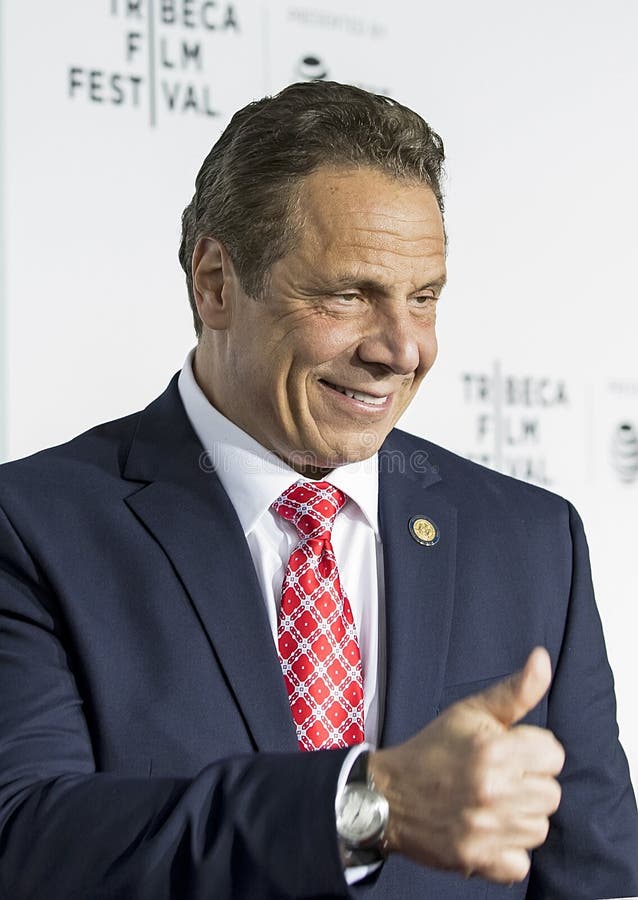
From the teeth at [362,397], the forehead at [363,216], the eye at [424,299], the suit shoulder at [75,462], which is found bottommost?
the suit shoulder at [75,462]

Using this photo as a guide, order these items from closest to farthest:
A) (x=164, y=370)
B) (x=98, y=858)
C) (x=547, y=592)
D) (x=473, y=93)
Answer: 1. (x=98, y=858)
2. (x=547, y=592)
3. (x=164, y=370)
4. (x=473, y=93)

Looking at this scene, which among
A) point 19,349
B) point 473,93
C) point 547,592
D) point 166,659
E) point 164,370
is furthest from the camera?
point 473,93

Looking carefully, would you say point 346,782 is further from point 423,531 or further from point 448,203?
point 448,203

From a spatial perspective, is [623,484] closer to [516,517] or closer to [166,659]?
[516,517]

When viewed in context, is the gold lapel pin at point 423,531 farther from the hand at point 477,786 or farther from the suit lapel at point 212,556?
the hand at point 477,786

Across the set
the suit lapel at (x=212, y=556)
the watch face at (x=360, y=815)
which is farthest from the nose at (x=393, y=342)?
the watch face at (x=360, y=815)

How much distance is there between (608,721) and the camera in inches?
84.7

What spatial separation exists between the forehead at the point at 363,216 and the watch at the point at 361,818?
83cm

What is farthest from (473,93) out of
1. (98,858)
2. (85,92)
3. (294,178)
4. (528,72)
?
(98,858)

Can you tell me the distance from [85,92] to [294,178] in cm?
80

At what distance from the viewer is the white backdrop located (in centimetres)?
264

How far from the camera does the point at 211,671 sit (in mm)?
1899

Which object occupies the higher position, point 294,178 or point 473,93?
point 473,93

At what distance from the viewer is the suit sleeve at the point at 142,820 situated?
1.44 meters
